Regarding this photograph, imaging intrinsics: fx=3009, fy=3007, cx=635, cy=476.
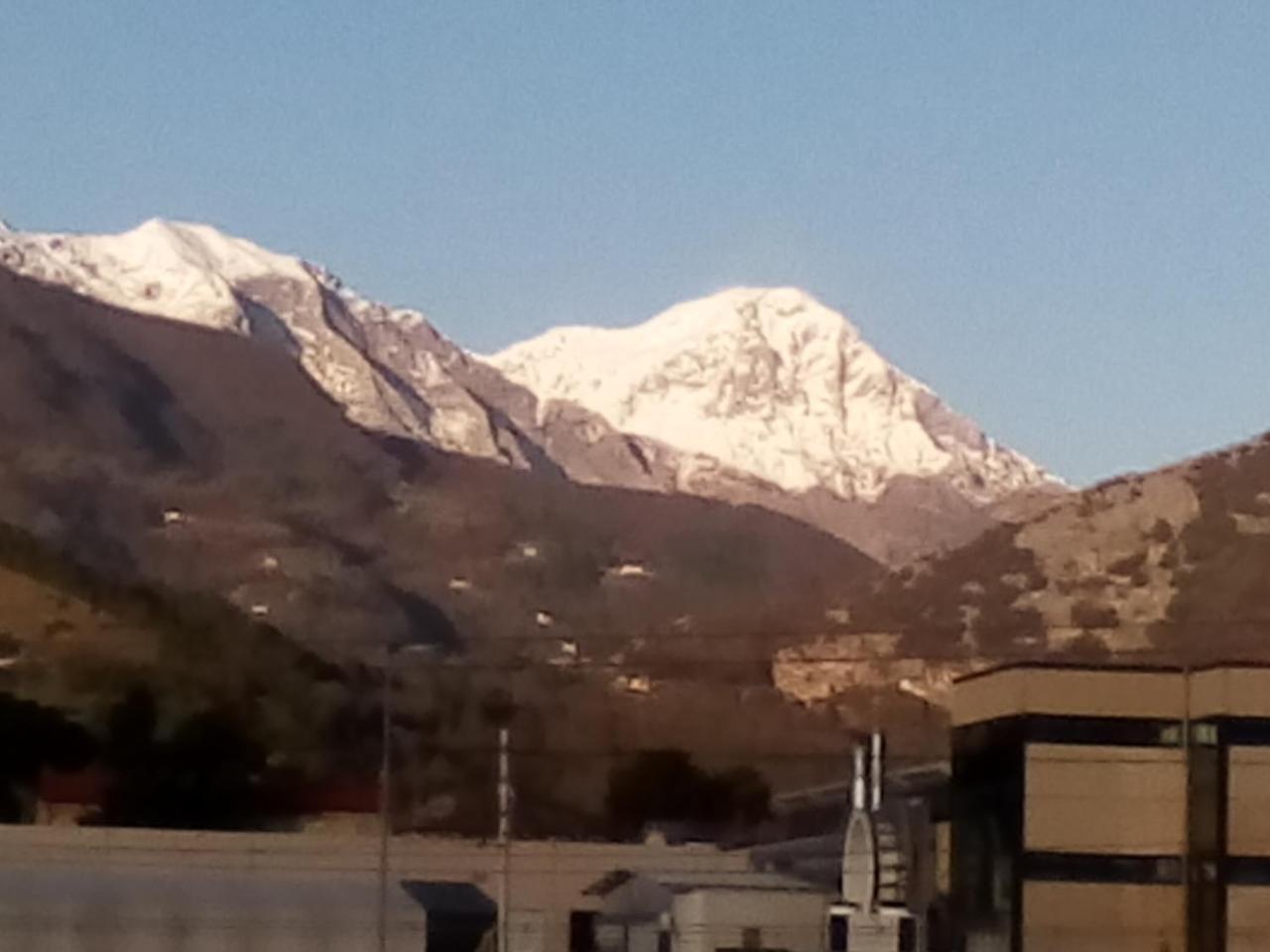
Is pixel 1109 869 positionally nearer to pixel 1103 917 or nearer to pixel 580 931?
pixel 1103 917

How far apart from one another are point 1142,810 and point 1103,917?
1889 millimetres

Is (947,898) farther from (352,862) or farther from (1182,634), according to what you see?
(1182,634)

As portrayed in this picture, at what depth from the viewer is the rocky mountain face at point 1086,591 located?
151625 mm

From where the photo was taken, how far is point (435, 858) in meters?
79.8

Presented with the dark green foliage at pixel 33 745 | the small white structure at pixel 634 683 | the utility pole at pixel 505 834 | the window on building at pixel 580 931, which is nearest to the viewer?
the utility pole at pixel 505 834

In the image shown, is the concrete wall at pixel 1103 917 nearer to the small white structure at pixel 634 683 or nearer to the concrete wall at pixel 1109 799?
the concrete wall at pixel 1109 799

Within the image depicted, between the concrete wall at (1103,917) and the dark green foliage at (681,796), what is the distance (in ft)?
205

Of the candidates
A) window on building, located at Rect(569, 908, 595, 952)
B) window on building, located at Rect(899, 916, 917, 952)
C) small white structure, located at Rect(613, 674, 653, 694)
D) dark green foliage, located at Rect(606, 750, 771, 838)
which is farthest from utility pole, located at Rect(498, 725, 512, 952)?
small white structure, located at Rect(613, 674, 653, 694)

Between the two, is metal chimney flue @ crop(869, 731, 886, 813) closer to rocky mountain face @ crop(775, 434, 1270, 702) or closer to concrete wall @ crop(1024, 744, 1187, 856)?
concrete wall @ crop(1024, 744, 1187, 856)

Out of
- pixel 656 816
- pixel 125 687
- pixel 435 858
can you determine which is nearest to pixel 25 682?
pixel 125 687

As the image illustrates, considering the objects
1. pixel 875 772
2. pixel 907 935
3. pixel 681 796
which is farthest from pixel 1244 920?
pixel 681 796

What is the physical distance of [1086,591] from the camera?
166 meters

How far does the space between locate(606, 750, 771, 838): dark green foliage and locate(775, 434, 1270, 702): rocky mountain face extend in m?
24.2

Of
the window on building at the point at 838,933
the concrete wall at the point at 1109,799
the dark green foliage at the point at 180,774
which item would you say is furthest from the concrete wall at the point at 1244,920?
the dark green foliage at the point at 180,774
